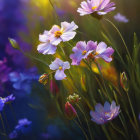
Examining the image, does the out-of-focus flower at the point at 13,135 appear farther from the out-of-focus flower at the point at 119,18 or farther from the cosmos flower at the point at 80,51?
the out-of-focus flower at the point at 119,18

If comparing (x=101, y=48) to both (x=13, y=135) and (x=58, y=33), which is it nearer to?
(x=58, y=33)

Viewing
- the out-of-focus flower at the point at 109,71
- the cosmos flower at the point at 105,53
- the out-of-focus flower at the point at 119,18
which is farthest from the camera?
the out-of-focus flower at the point at 119,18

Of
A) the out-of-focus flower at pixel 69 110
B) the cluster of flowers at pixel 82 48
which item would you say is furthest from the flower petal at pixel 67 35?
the out-of-focus flower at pixel 69 110

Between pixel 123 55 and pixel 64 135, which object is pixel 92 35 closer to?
pixel 123 55

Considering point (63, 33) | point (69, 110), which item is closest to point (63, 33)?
point (63, 33)

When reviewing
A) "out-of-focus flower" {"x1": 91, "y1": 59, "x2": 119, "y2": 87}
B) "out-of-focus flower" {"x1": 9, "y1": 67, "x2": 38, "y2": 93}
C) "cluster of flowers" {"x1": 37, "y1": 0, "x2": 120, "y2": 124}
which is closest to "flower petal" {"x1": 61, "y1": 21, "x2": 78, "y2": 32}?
"cluster of flowers" {"x1": 37, "y1": 0, "x2": 120, "y2": 124}

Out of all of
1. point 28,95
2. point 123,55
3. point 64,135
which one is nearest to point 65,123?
point 64,135
